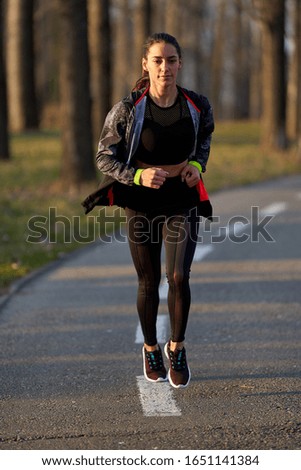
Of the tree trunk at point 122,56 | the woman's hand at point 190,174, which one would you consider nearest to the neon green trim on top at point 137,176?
the woman's hand at point 190,174

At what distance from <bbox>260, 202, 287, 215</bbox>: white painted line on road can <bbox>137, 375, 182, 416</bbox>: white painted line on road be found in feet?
33.1

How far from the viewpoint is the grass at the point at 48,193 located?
12906 millimetres

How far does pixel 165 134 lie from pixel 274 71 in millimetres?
24965

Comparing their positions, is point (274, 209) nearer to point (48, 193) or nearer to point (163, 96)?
point (48, 193)

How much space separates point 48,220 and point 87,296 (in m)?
6.05

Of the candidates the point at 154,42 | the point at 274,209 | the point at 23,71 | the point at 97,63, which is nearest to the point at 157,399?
the point at 154,42

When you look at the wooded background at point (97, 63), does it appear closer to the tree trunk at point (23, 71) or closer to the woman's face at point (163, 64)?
the tree trunk at point (23, 71)

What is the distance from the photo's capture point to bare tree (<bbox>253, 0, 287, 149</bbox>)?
3044 centimetres

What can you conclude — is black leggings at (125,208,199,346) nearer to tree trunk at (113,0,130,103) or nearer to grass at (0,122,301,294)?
grass at (0,122,301,294)

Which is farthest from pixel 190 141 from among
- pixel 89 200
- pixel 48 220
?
pixel 48 220

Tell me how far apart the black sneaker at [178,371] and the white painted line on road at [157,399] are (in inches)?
2.3

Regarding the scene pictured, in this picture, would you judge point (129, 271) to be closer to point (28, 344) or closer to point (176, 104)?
point (28, 344)

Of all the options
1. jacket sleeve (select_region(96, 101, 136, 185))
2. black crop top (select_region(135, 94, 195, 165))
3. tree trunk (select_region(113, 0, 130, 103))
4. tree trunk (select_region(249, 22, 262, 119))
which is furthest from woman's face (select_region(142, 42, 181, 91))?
tree trunk (select_region(249, 22, 262, 119))

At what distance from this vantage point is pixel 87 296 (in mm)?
9789
